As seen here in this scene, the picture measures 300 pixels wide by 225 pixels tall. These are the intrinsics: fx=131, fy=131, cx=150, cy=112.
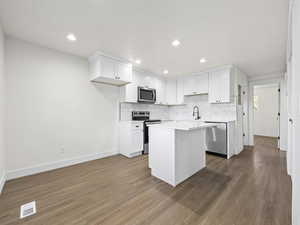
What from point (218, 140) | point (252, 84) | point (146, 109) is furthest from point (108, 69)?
point (252, 84)

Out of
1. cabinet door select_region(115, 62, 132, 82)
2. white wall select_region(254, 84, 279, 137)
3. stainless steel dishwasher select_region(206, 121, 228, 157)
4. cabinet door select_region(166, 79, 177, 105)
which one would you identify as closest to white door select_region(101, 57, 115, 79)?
cabinet door select_region(115, 62, 132, 82)

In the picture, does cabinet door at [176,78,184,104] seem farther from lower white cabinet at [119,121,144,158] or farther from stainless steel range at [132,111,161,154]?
lower white cabinet at [119,121,144,158]

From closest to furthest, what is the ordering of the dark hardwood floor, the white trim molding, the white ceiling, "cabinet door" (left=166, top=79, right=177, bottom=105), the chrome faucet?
1. the dark hardwood floor
2. the white ceiling
3. the white trim molding
4. the chrome faucet
5. "cabinet door" (left=166, top=79, right=177, bottom=105)

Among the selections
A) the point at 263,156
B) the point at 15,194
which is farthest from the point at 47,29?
the point at 263,156

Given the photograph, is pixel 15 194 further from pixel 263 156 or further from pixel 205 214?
pixel 263 156

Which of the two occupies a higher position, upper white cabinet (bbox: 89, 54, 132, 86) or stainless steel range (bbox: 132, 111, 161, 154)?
upper white cabinet (bbox: 89, 54, 132, 86)

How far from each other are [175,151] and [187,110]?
3.17 metres

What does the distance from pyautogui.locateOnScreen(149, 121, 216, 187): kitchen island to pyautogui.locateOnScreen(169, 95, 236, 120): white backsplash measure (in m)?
1.91

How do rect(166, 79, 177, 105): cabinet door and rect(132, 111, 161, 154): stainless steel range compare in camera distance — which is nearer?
rect(132, 111, 161, 154): stainless steel range

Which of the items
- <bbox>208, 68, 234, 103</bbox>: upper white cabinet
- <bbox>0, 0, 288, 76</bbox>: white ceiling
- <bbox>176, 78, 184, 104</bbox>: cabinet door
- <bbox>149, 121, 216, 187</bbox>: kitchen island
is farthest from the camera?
<bbox>176, 78, 184, 104</bbox>: cabinet door

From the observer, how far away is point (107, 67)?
A: 304 cm

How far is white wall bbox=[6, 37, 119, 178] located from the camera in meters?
2.41

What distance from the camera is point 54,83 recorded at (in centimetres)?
280

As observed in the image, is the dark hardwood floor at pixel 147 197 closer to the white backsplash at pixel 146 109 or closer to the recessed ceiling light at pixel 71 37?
the white backsplash at pixel 146 109
